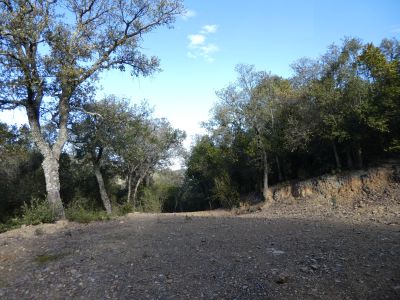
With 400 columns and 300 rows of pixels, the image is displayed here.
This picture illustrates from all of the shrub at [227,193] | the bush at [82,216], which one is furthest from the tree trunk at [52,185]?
the shrub at [227,193]

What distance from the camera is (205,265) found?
20.0 feet

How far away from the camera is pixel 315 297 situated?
180 inches

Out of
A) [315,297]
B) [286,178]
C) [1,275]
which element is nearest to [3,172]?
[286,178]

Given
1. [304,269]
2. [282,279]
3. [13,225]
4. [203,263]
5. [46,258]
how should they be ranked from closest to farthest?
[282,279] → [304,269] → [203,263] → [46,258] → [13,225]

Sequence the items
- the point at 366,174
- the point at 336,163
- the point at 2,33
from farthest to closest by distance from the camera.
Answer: the point at 336,163, the point at 366,174, the point at 2,33

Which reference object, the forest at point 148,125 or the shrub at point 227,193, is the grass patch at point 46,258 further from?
the shrub at point 227,193

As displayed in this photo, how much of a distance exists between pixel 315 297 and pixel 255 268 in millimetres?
1383

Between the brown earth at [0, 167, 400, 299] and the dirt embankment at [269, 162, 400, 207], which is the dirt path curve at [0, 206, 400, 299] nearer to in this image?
the brown earth at [0, 167, 400, 299]

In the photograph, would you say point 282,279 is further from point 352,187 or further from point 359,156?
point 359,156

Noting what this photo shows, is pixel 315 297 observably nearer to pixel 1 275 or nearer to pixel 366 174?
pixel 1 275

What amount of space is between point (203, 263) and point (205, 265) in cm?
14

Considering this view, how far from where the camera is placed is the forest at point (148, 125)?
43.0 ft

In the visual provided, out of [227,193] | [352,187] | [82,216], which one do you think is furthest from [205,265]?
[227,193]

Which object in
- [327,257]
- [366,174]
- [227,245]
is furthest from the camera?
[366,174]
